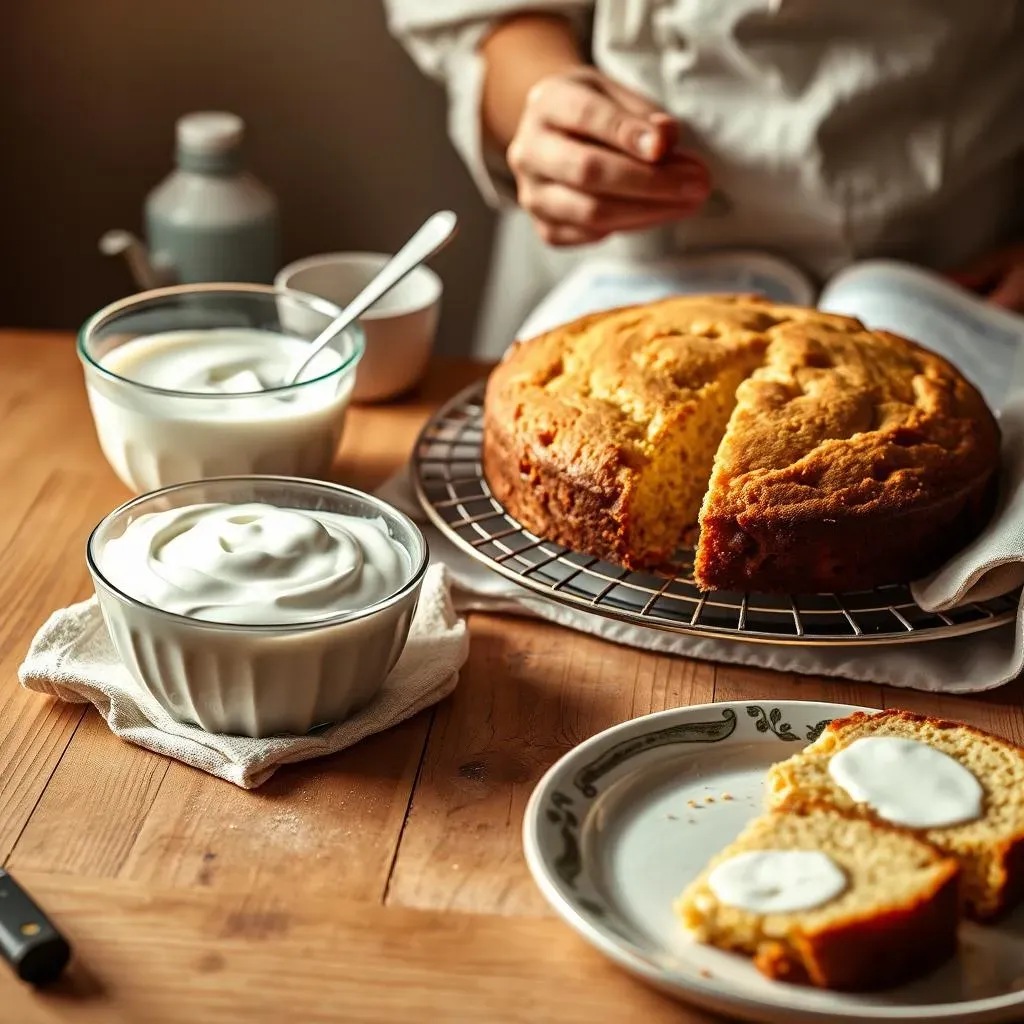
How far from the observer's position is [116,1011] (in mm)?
1013

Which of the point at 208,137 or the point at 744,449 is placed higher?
the point at 208,137

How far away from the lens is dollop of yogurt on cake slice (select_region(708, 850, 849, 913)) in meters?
1.02

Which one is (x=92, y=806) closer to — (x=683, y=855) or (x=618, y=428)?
(x=683, y=855)

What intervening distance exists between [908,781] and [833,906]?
18 cm

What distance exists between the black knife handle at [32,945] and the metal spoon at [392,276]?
2.81 ft

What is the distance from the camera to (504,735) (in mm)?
1370

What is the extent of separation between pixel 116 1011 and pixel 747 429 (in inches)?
36.6

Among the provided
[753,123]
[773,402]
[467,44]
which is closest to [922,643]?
[773,402]

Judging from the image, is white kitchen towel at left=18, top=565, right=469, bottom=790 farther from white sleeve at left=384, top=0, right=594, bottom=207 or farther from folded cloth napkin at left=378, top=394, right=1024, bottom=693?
white sleeve at left=384, top=0, right=594, bottom=207

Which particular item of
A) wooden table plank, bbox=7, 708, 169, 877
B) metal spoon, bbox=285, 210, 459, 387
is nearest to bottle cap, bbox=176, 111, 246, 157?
metal spoon, bbox=285, 210, 459, 387

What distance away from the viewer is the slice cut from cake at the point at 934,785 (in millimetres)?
1082

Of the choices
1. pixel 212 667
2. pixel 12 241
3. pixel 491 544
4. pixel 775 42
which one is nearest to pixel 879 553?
pixel 491 544

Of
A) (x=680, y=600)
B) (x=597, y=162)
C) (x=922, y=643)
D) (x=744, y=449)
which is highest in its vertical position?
(x=597, y=162)

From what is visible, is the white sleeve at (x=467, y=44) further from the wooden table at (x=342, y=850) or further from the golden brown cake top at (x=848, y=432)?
the wooden table at (x=342, y=850)
